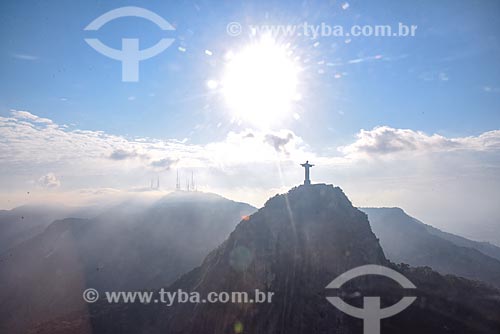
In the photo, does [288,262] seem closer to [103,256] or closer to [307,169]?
[307,169]

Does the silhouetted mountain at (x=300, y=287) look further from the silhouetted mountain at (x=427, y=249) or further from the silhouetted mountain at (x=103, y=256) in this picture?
the silhouetted mountain at (x=427, y=249)

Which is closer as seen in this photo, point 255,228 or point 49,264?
point 255,228

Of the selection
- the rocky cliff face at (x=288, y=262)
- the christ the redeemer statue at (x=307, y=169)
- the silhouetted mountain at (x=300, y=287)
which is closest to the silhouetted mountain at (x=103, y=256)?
the silhouetted mountain at (x=300, y=287)

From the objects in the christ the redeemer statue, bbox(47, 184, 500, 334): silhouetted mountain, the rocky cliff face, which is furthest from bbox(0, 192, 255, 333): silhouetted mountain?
the christ the redeemer statue

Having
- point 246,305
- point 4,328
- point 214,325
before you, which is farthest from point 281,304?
point 4,328

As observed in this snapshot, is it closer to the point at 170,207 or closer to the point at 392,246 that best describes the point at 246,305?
the point at 392,246
